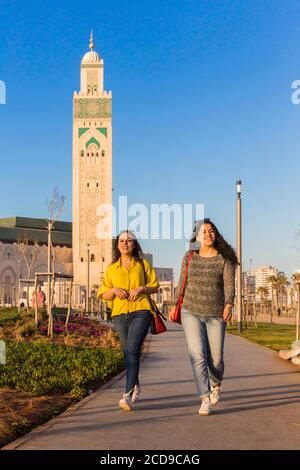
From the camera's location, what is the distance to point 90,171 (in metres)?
112

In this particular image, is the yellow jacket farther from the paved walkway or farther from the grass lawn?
the grass lawn

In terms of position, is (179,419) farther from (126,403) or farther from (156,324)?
(156,324)

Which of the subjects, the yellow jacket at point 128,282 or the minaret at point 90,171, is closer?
the yellow jacket at point 128,282

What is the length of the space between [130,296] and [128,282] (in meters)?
0.21

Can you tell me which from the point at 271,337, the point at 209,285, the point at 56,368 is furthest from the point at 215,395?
the point at 271,337

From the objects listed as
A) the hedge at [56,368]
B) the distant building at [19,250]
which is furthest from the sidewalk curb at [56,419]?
the distant building at [19,250]

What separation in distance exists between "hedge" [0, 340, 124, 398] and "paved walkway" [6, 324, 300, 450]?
431 millimetres

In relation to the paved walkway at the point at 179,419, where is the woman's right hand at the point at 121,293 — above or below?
above

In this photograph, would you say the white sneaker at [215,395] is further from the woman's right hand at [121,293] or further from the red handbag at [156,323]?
the woman's right hand at [121,293]

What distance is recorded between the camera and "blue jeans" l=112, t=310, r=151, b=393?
730cm

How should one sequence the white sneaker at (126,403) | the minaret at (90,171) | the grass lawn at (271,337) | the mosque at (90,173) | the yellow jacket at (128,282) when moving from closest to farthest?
the white sneaker at (126,403) < the yellow jacket at (128,282) < the grass lawn at (271,337) < the mosque at (90,173) < the minaret at (90,171)

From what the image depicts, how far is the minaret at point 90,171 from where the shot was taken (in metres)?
112

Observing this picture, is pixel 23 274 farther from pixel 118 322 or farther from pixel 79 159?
pixel 118 322
